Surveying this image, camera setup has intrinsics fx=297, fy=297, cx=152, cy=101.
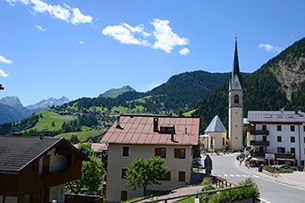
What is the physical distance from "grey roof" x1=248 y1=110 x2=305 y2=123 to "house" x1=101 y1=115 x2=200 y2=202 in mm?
30512

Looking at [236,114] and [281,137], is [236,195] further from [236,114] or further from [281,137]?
[236,114]

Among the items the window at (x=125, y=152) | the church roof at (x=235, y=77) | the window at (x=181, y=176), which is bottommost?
the window at (x=181, y=176)

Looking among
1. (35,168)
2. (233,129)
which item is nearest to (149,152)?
(35,168)

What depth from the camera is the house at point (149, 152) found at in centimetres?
3566

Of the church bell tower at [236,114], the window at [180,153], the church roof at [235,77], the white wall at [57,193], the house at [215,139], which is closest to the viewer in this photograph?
the white wall at [57,193]

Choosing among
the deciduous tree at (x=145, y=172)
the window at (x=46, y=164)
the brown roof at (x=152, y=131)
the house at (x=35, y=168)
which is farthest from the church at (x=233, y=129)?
the window at (x=46, y=164)

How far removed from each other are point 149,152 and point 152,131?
11.2 feet

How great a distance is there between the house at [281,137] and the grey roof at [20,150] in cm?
5192

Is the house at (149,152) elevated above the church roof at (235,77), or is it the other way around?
the church roof at (235,77)

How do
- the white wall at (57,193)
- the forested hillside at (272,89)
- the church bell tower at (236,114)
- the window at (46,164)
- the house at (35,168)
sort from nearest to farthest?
the house at (35,168) < the window at (46,164) < the white wall at (57,193) < the church bell tower at (236,114) < the forested hillside at (272,89)

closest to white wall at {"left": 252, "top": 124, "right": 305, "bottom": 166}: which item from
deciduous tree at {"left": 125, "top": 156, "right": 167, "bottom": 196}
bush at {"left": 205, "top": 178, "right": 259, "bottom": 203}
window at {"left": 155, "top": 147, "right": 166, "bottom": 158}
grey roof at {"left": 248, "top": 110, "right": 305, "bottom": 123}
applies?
grey roof at {"left": 248, "top": 110, "right": 305, "bottom": 123}

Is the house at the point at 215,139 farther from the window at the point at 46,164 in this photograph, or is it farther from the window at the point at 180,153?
the window at the point at 46,164

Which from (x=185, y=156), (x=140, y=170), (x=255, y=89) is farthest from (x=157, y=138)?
(x=255, y=89)

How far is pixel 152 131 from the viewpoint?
39.5 metres
